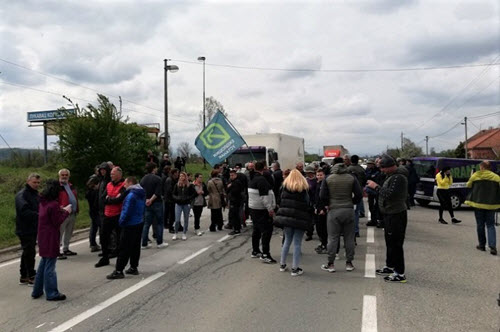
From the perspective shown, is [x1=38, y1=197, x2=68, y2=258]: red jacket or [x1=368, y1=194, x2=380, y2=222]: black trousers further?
[x1=368, y1=194, x2=380, y2=222]: black trousers

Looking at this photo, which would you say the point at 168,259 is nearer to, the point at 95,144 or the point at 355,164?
the point at 355,164

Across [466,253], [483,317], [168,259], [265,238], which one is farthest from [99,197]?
[466,253]

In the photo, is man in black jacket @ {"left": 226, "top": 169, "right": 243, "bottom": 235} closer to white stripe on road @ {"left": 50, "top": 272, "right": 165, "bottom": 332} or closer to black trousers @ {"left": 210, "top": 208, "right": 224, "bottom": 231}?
black trousers @ {"left": 210, "top": 208, "right": 224, "bottom": 231}

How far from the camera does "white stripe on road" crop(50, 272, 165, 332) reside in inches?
188

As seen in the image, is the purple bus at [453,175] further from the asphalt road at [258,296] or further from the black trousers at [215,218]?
the black trousers at [215,218]

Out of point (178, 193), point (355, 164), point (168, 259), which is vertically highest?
point (355, 164)

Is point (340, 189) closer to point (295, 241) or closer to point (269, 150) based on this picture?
point (295, 241)

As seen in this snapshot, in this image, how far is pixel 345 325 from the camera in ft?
15.1

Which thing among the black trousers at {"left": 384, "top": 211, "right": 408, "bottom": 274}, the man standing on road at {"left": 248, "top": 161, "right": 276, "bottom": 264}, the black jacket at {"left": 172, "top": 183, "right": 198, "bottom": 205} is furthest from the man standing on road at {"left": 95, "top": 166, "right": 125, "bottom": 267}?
the black trousers at {"left": 384, "top": 211, "right": 408, "bottom": 274}

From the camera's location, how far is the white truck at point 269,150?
19031mm

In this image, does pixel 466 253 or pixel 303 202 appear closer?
pixel 303 202

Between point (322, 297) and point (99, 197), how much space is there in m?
4.99

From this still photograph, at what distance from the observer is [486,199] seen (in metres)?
8.49

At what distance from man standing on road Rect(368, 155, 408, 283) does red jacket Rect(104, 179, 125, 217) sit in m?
4.43
